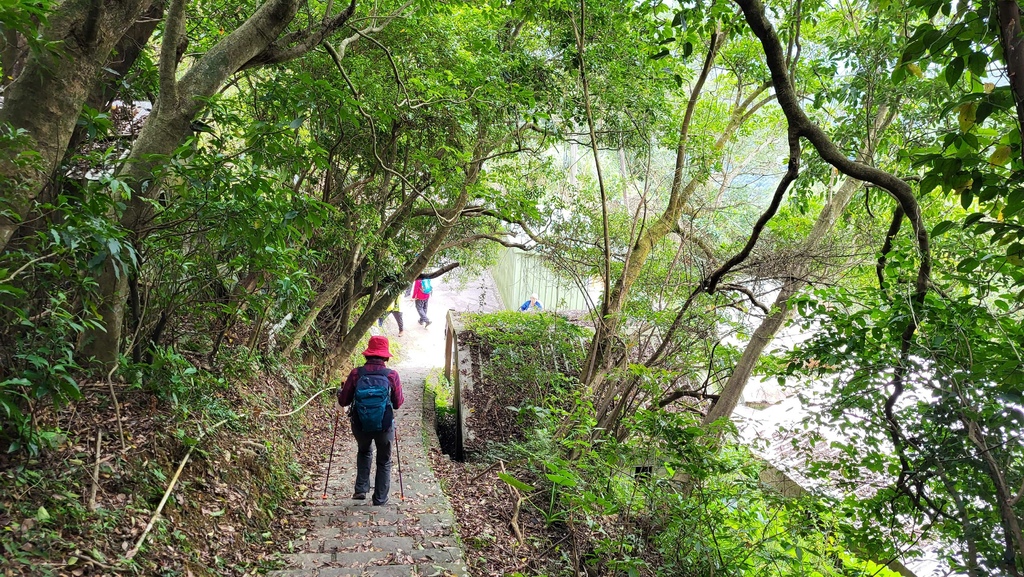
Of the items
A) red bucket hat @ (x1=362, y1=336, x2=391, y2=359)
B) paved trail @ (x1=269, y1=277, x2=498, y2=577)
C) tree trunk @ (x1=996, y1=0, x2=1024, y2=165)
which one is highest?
tree trunk @ (x1=996, y1=0, x2=1024, y2=165)

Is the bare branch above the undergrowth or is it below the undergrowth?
above

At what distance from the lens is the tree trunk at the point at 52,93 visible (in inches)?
118

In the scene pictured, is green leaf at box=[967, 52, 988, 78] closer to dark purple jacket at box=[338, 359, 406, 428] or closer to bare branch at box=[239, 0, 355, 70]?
bare branch at box=[239, 0, 355, 70]

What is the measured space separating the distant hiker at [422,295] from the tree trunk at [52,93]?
1245cm

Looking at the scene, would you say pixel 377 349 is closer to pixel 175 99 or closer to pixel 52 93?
pixel 175 99

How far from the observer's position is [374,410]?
5508 millimetres

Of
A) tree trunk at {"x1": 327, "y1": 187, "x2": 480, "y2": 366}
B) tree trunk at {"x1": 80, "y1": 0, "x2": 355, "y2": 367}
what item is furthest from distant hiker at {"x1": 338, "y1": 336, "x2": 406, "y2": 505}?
tree trunk at {"x1": 327, "y1": 187, "x2": 480, "y2": 366}

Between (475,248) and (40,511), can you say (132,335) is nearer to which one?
(40,511)

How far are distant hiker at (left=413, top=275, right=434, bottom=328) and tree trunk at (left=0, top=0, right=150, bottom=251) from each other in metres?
12.4

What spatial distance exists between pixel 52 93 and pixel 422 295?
48.8ft

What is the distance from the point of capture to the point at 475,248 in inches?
545

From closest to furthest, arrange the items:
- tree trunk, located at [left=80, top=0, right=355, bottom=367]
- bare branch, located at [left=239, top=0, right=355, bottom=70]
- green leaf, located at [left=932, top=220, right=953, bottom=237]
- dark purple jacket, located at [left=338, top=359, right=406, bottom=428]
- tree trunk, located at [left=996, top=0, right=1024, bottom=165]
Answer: tree trunk, located at [left=996, top=0, right=1024, bottom=165] < green leaf, located at [left=932, top=220, right=953, bottom=237] < tree trunk, located at [left=80, top=0, right=355, bottom=367] < bare branch, located at [left=239, top=0, right=355, bottom=70] < dark purple jacket, located at [left=338, top=359, right=406, bottom=428]

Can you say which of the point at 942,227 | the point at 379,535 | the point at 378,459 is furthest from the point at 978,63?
the point at 378,459

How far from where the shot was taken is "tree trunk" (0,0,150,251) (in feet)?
9.85
